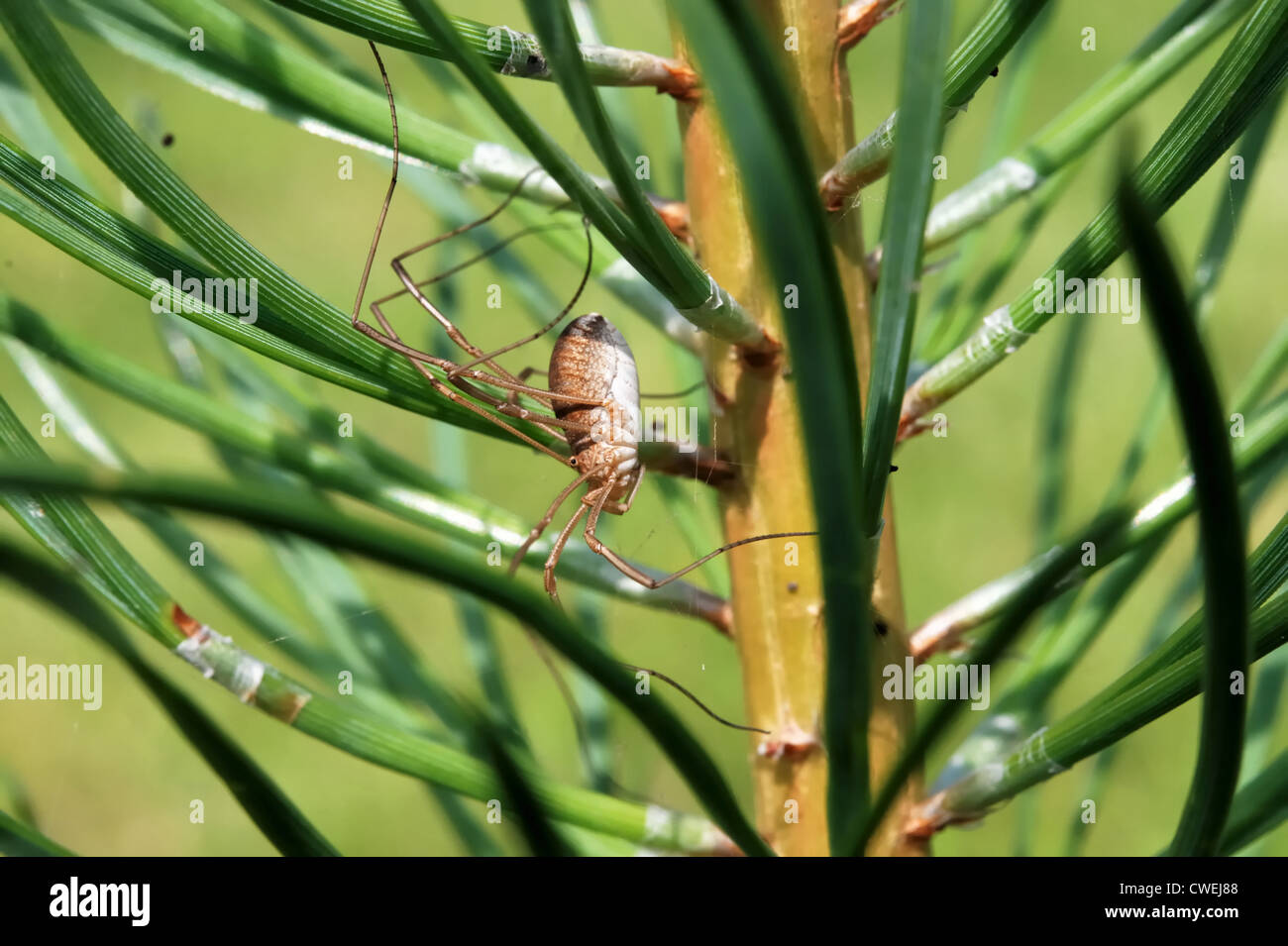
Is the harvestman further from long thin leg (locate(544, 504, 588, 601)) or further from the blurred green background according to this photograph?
the blurred green background

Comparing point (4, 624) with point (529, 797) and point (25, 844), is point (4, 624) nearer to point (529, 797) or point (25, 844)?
point (25, 844)

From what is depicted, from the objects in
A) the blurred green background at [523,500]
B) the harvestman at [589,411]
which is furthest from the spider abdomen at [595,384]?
the blurred green background at [523,500]

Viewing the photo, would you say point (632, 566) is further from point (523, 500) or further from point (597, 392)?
point (523, 500)

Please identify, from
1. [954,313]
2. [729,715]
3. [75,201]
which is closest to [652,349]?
[729,715]

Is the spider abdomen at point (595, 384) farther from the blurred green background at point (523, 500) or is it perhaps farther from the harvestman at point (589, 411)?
the blurred green background at point (523, 500)

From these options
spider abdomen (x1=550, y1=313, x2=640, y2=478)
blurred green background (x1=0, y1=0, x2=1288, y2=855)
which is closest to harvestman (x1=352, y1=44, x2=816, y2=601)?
spider abdomen (x1=550, y1=313, x2=640, y2=478)
